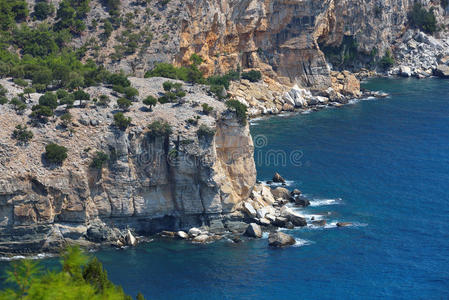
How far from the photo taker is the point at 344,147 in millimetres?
92312

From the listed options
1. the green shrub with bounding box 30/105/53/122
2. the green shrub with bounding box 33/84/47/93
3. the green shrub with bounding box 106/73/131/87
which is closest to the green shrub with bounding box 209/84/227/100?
the green shrub with bounding box 106/73/131/87

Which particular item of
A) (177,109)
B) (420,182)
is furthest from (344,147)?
(177,109)

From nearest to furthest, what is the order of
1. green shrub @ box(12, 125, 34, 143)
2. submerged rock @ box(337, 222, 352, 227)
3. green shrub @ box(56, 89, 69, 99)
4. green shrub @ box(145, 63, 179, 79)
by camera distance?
green shrub @ box(12, 125, 34, 143) < submerged rock @ box(337, 222, 352, 227) < green shrub @ box(56, 89, 69, 99) < green shrub @ box(145, 63, 179, 79)

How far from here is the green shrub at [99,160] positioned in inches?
2537

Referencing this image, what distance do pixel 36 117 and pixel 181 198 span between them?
603 inches

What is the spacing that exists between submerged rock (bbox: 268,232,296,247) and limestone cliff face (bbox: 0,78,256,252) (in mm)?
5920

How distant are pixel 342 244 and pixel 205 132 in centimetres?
1614

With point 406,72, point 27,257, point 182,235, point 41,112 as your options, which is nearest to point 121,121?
point 41,112

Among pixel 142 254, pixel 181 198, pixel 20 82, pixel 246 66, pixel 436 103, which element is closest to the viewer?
pixel 142 254

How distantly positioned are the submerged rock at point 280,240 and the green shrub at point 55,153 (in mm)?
19748

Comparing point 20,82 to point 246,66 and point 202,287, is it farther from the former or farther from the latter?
point 246,66

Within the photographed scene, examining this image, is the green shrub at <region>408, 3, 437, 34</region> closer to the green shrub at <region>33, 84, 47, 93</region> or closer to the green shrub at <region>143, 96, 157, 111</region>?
the green shrub at <region>143, 96, 157, 111</region>

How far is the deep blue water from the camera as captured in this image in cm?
5644

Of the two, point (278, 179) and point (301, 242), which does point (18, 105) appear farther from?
point (278, 179)
